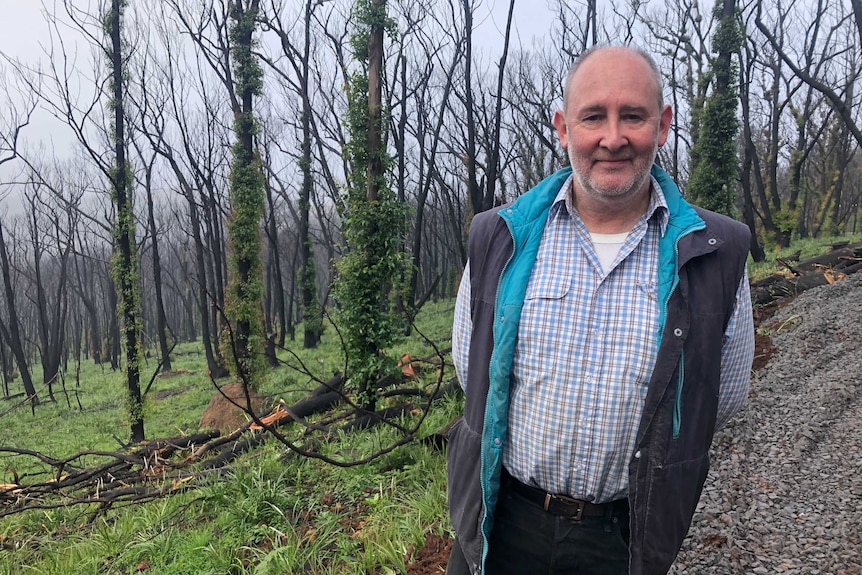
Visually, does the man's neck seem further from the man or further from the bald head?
the bald head

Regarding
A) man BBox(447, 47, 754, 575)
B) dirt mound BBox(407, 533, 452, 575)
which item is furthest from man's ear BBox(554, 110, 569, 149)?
dirt mound BBox(407, 533, 452, 575)

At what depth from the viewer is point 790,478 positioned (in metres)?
3.99

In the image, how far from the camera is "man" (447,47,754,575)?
1.57 meters

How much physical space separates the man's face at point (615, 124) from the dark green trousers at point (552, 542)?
1023 mm

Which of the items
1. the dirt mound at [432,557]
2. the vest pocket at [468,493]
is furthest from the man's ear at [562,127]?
the dirt mound at [432,557]

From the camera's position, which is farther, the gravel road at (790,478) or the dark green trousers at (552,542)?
the gravel road at (790,478)

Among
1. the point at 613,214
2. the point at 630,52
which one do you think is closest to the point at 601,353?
the point at 613,214

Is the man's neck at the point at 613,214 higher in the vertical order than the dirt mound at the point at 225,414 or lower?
higher

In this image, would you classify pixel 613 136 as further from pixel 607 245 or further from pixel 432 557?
pixel 432 557

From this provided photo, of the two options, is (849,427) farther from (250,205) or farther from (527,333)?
(250,205)

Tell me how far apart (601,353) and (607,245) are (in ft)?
1.18

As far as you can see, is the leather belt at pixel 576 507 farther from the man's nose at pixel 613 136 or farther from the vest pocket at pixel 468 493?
the man's nose at pixel 613 136

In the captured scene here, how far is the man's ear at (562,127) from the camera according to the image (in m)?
1.81

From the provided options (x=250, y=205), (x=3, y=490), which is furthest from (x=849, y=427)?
(x=250, y=205)
